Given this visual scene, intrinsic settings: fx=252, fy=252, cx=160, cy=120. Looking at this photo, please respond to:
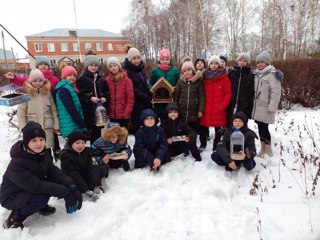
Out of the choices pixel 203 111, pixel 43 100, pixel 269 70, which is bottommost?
pixel 203 111

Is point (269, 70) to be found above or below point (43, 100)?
above

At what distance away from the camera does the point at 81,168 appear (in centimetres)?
344

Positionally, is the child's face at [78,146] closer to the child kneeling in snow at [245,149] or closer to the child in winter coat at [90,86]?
the child in winter coat at [90,86]

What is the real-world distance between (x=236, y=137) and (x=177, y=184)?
116 centimetres

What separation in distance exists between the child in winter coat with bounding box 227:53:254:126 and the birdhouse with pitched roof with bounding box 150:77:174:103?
1.10m

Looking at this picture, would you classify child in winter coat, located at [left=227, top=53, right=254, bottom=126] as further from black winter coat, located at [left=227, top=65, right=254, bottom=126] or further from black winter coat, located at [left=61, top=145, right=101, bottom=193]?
black winter coat, located at [left=61, top=145, right=101, bottom=193]

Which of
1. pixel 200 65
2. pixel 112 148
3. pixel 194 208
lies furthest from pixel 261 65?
pixel 112 148

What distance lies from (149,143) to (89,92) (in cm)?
131

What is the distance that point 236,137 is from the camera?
3.88 m

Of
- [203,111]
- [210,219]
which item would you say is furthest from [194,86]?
[210,219]

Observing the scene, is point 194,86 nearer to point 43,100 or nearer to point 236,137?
point 236,137

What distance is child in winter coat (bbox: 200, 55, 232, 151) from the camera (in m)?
4.37

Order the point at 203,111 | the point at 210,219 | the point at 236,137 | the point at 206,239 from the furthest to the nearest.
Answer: the point at 203,111 → the point at 236,137 → the point at 210,219 → the point at 206,239

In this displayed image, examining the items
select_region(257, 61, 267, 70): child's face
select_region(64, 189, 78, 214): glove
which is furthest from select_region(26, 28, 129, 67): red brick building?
select_region(64, 189, 78, 214): glove
